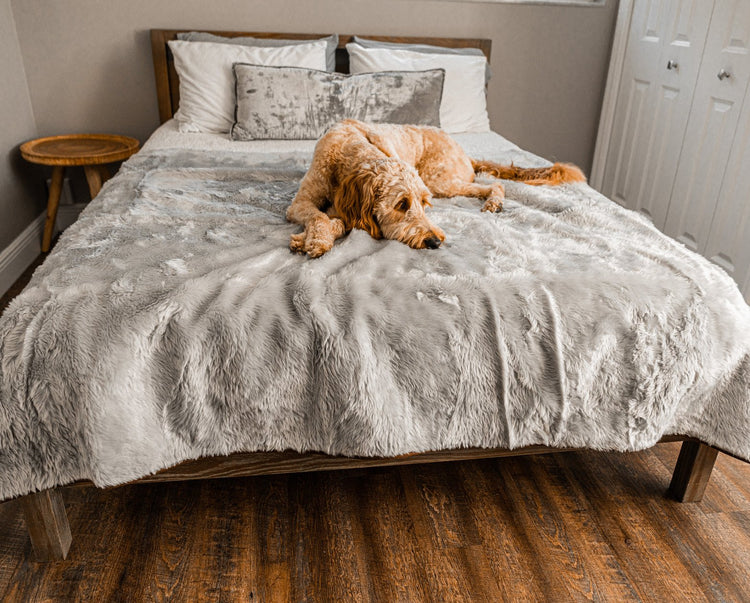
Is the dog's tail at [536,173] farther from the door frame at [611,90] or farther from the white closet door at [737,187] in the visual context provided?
the door frame at [611,90]

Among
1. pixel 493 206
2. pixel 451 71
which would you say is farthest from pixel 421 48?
pixel 493 206

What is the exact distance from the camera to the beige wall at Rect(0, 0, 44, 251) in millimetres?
2678

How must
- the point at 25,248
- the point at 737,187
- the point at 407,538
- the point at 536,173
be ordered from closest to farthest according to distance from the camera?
the point at 407,538 → the point at 536,173 → the point at 737,187 → the point at 25,248

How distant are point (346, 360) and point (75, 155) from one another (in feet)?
6.90

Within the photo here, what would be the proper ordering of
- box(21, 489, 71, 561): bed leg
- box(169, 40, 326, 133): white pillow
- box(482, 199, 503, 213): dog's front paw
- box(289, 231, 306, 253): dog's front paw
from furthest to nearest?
→ box(169, 40, 326, 133): white pillow, box(482, 199, 503, 213): dog's front paw, box(289, 231, 306, 253): dog's front paw, box(21, 489, 71, 561): bed leg

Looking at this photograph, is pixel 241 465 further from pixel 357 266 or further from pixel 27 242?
pixel 27 242

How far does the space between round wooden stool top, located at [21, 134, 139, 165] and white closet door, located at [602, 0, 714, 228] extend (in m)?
2.67

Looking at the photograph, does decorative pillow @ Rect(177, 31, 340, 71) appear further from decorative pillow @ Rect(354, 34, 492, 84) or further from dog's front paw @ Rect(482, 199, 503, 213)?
dog's front paw @ Rect(482, 199, 503, 213)

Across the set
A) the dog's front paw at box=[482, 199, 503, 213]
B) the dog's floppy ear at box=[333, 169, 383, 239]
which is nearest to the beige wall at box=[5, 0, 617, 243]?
the dog's front paw at box=[482, 199, 503, 213]

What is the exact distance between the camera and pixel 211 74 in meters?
2.71

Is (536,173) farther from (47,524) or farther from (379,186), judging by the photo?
(47,524)

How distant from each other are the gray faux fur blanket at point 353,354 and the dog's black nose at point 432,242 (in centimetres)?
3

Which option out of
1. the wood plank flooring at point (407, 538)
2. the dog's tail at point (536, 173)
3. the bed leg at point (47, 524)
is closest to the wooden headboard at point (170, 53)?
the dog's tail at point (536, 173)

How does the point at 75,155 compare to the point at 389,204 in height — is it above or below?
below
